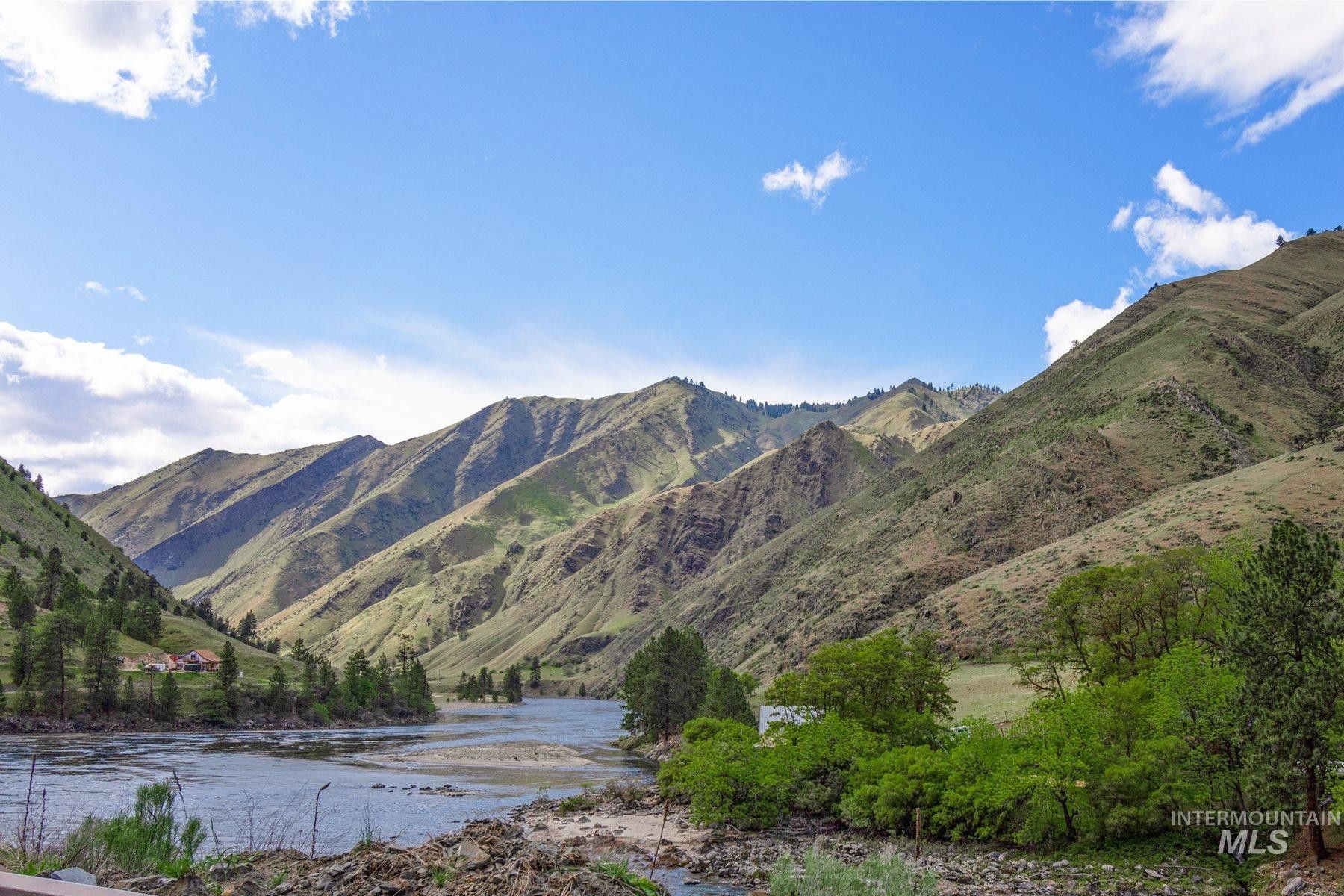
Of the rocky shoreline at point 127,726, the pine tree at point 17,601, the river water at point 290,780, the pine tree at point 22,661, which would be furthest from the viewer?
the pine tree at point 17,601

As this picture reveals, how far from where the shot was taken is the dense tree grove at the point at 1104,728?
31.9m

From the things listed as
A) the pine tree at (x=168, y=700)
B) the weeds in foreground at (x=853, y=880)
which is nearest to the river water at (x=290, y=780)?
the pine tree at (x=168, y=700)

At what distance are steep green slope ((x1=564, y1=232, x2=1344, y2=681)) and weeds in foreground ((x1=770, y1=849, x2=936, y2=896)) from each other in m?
79.7

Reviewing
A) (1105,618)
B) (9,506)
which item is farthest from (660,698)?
(9,506)

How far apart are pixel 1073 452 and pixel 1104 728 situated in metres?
99.6

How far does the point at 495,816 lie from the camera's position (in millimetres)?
52094

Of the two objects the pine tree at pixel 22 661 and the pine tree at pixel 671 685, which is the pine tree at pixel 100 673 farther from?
the pine tree at pixel 671 685

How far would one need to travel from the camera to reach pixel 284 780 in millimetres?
65875

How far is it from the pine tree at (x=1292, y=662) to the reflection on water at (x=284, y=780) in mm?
37230

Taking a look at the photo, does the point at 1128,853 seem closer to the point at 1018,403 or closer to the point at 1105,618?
the point at 1105,618

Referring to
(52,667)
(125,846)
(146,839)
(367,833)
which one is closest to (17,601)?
(52,667)

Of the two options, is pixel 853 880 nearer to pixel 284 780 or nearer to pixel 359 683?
pixel 284 780

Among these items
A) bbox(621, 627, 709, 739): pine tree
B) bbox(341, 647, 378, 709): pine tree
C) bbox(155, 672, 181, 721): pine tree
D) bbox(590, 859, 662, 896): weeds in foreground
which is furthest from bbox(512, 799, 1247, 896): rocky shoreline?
bbox(341, 647, 378, 709): pine tree

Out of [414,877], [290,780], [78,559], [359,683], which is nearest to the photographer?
[414,877]
